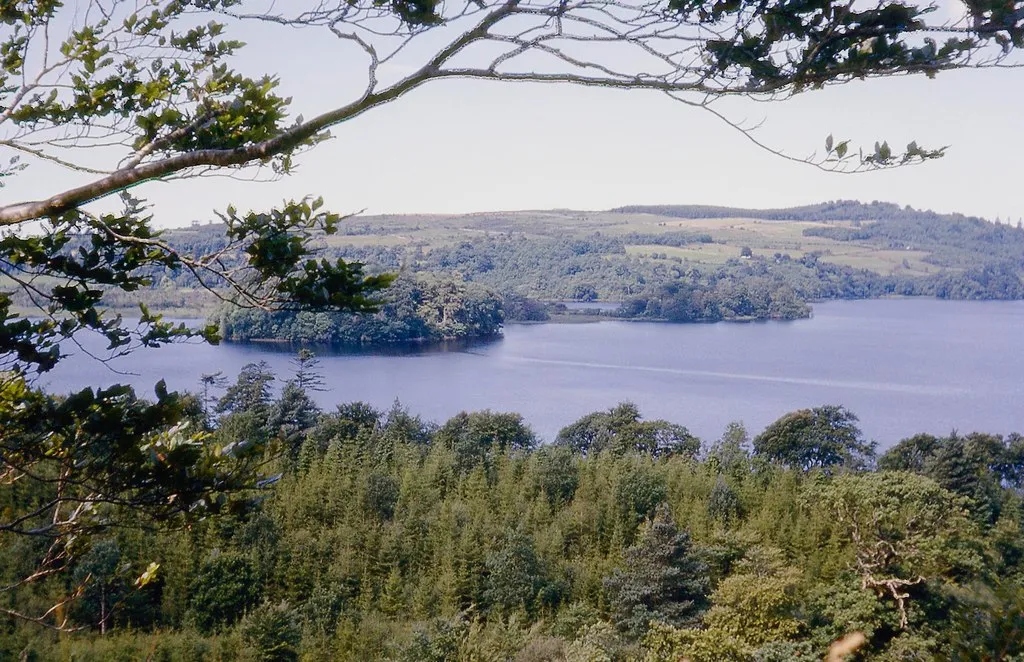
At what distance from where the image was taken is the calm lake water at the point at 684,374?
31.8 meters

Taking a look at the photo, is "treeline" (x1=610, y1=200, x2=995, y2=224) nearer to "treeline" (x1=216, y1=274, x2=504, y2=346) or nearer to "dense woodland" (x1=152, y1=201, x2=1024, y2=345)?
"dense woodland" (x1=152, y1=201, x2=1024, y2=345)

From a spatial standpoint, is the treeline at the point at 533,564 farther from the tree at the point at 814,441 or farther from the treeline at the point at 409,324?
the treeline at the point at 409,324

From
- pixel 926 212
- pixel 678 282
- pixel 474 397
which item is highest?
pixel 926 212

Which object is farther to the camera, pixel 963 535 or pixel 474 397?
pixel 474 397

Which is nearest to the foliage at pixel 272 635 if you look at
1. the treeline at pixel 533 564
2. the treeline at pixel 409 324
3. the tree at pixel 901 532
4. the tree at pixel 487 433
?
the treeline at pixel 533 564

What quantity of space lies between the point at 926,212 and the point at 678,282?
46950mm

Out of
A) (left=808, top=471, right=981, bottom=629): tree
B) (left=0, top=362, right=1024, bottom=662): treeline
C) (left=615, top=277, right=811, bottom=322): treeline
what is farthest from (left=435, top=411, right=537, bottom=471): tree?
(left=615, top=277, right=811, bottom=322): treeline

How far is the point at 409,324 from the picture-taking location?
4575cm

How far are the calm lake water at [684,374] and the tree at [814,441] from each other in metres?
4.44

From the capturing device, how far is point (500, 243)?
81.4 m

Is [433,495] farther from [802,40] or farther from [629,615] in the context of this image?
[802,40]

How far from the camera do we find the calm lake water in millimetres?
31797

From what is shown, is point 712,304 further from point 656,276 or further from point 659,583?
point 659,583

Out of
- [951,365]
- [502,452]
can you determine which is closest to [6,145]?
[502,452]
